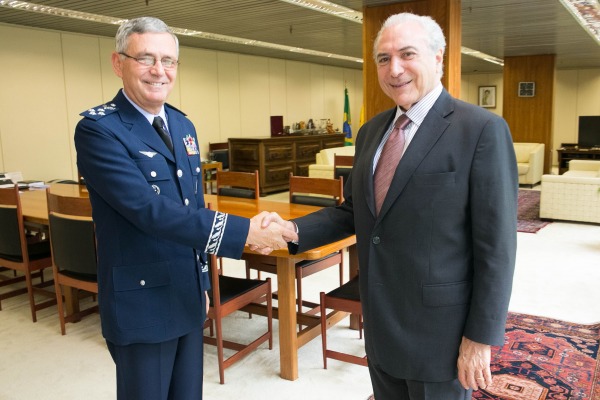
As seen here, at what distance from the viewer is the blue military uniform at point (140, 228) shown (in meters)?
1.50

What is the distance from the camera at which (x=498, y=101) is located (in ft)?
57.6

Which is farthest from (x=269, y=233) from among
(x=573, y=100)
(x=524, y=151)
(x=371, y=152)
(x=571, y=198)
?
(x=573, y=100)

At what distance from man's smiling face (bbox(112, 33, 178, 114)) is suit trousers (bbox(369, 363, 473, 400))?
106 cm

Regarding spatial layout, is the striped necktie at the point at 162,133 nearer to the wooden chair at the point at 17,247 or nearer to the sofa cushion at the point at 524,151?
the wooden chair at the point at 17,247

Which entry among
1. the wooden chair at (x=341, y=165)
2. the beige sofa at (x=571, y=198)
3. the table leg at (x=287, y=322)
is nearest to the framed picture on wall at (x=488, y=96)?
the beige sofa at (x=571, y=198)

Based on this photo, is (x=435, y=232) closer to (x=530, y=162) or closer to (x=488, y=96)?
(x=530, y=162)

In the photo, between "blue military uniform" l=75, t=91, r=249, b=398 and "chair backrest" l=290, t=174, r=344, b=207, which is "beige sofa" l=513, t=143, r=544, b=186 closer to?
"chair backrest" l=290, t=174, r=344, b=207

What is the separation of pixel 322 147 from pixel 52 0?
6.66 metres

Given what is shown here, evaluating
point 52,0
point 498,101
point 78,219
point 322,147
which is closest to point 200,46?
point 322,147

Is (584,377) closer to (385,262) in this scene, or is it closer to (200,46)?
(385,262)

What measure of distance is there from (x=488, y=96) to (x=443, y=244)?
1758cm

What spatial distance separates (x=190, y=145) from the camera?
1759 millimetres

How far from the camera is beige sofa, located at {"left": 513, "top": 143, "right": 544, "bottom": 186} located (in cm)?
1038

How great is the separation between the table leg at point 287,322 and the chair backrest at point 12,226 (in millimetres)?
2141
